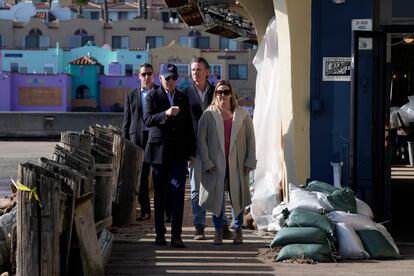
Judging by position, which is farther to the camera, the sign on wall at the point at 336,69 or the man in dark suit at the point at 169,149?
the sign on wall at the point at 336,69

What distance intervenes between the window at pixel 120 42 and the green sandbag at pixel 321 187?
64378 millimetres

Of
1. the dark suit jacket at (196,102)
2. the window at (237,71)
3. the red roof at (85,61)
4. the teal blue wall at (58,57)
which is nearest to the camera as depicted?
the dark suit jacket at (196,102)

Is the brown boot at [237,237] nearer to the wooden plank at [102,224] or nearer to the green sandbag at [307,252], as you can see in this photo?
the green sandbag at [307,252]

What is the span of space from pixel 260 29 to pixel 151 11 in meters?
72.5

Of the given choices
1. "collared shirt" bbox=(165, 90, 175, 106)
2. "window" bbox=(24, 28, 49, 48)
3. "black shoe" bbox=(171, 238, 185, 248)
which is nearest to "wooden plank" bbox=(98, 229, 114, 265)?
"black shoe" bbox=(171, 238, 185, 248)

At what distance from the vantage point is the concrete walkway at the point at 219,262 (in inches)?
299

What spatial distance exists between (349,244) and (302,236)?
1.56 feet

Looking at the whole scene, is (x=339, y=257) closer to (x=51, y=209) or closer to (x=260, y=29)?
(x=51, y=209)

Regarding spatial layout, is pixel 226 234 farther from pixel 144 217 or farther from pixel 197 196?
pixel 144 217

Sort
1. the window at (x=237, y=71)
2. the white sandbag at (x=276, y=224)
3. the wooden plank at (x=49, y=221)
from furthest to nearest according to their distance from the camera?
the window at (x=237, y=71), the white sandbag at (x=276, y=224), the wooden plank at (x=49, y=221)

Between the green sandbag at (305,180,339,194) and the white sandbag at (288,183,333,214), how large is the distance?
0.15m

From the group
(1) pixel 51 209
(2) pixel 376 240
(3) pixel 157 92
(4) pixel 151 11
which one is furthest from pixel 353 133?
(4) pixel 151 11

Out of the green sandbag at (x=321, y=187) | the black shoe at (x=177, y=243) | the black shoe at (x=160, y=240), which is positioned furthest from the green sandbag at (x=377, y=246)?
the black shoe at (x=160, y=240)

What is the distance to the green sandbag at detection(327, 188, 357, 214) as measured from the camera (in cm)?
859
